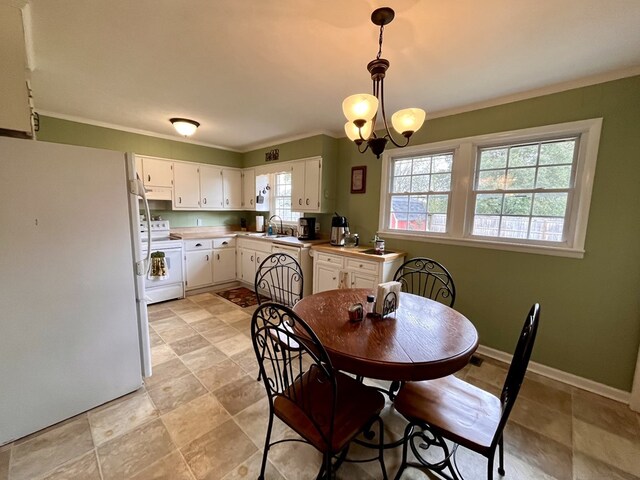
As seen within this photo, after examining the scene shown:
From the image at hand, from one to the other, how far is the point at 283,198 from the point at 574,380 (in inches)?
168

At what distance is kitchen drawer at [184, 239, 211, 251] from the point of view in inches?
161

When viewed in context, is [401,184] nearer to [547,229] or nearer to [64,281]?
[547,229]

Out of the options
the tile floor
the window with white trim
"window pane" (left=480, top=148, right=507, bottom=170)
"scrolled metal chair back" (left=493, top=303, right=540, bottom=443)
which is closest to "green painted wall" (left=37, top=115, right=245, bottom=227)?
the window with white trim

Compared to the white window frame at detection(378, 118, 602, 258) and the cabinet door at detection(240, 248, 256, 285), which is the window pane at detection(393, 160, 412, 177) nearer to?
the white window frame at detection(378, 118, 602, 258)

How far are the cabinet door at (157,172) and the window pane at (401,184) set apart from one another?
344 centimetres

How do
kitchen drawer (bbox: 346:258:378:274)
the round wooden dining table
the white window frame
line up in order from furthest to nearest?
kitchen drawer (bbox: 346:258:378:274) → the white window frame → the round wooden dining table

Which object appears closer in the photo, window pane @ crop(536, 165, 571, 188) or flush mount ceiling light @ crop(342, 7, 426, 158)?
flush mount ceiling light @ crop(342, 7, 426, 158)

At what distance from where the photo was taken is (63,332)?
1717 mm

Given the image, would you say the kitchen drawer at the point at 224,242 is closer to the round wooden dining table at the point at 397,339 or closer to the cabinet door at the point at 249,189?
the cabinet door at the point at 249,189

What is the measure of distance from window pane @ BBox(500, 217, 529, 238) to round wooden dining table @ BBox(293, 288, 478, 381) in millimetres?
1360

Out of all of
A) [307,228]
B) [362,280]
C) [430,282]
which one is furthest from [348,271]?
[307,228]

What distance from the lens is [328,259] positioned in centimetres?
335

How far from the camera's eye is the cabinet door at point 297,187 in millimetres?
4012

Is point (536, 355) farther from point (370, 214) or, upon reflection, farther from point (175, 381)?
point (175, 381)
